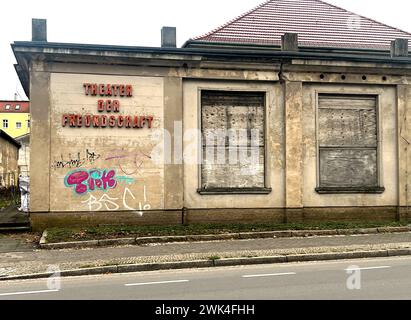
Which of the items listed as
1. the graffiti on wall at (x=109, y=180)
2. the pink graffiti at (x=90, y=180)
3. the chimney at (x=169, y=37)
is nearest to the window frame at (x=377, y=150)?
the chimney at (x=169, y=37)

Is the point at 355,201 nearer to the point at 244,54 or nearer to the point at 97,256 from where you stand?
the point at 244,54

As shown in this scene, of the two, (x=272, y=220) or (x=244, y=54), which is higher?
(x=244, y=54)

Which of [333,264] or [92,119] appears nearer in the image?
[333,264]

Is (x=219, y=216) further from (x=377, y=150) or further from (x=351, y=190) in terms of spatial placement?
(x=377, y=150)

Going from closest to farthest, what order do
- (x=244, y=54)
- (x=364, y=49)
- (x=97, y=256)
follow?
A: (x=97, y=256), (x=244, y=54), (x=364, y=49)

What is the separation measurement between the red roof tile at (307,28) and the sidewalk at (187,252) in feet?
36.5

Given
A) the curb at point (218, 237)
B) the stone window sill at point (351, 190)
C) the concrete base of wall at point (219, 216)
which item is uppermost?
the stone window sill at point (351, 190)

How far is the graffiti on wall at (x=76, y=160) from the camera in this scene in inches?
570

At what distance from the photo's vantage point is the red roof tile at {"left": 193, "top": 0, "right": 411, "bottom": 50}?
70.7 ft

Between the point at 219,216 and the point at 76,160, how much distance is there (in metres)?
4.91

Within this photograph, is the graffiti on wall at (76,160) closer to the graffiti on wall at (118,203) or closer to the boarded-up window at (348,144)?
the graffiti on wall at (118,203)

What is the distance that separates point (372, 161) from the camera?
16.5 m
